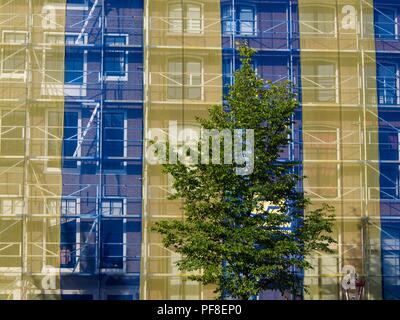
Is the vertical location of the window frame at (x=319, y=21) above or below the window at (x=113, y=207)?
above

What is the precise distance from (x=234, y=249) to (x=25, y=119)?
6209 millimetres

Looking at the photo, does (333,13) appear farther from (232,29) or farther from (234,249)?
(234,249)

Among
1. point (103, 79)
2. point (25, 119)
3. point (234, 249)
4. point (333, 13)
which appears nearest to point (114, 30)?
point (103, 79)

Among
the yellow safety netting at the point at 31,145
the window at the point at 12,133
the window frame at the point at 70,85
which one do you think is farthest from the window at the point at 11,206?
the window frame at the point at 70,85

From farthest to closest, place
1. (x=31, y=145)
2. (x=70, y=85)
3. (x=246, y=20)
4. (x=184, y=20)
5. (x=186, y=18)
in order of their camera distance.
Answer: (x=246, y=20)
(x=184, y=20)
(x=186, y=18)
(x=70, y=85)
(x=31, y=145)

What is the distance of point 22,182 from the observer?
23.7 meters

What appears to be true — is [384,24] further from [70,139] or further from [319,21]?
[70,139]

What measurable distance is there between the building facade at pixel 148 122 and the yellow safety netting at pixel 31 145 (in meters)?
0.03

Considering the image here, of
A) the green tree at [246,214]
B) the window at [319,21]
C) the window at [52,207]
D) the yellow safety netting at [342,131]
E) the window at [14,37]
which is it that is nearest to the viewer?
the green tree at [246,214]

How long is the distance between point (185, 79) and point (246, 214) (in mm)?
4760

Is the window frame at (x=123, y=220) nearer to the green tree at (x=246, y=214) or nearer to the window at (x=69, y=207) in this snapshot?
the window at (x=69, y=207)

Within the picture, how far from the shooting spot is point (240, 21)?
25.0 meters

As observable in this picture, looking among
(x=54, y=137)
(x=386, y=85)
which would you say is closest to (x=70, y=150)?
(x=54, y=137)

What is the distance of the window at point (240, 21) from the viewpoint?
24797 mm
